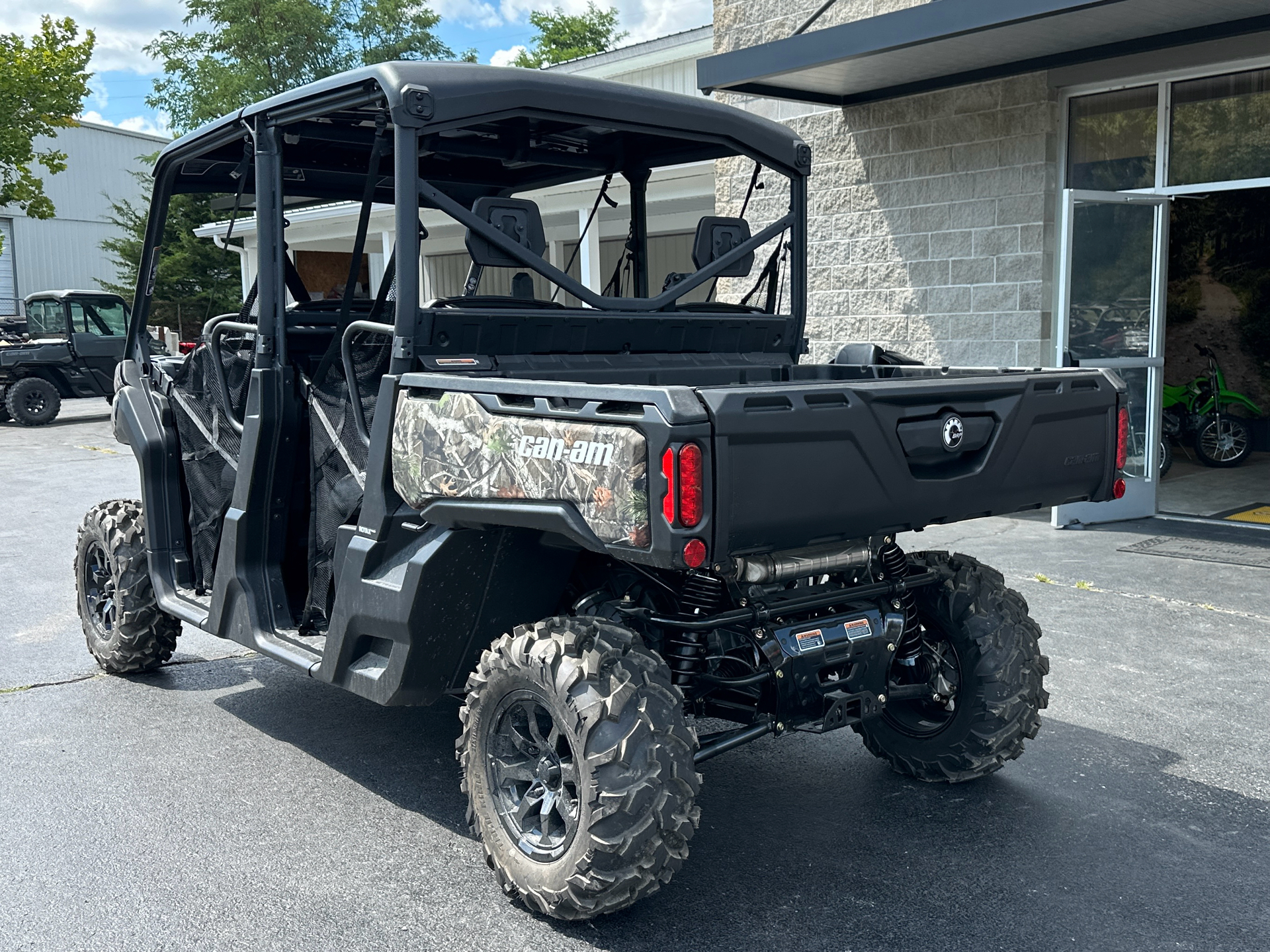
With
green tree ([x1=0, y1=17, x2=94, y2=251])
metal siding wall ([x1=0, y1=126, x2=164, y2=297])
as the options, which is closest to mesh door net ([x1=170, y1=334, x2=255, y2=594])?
green tree ([x1=0, y1=17, x2=94, y2=251])

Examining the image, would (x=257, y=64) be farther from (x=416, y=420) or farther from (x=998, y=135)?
(x=416, y=420)

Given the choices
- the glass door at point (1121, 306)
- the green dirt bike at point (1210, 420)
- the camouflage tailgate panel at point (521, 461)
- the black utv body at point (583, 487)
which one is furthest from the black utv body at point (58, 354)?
the camouflage tailgate panel at point (521, 461)

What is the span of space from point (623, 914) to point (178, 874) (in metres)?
1.35

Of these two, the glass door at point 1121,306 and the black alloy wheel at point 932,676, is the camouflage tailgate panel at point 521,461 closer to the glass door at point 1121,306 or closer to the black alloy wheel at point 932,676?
the black alloy wheel at point 932,676

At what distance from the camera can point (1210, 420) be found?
1345cm

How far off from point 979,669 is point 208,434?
3.13m

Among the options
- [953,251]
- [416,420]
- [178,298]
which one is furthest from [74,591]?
[178,298]

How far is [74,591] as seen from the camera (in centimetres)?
775

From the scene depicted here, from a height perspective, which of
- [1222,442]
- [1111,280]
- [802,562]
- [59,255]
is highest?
[59,255]

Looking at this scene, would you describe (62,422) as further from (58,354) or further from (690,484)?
(690,484)

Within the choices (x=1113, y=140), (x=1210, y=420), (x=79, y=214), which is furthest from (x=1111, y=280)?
(x=79, y=214)

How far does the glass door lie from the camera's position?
9281 mm

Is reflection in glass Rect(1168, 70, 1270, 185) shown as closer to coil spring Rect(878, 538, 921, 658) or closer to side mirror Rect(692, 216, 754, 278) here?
side mirror Rect(692, 216, 754, 278)

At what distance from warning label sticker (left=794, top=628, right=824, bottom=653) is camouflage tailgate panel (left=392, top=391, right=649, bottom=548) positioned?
0.86 metres
